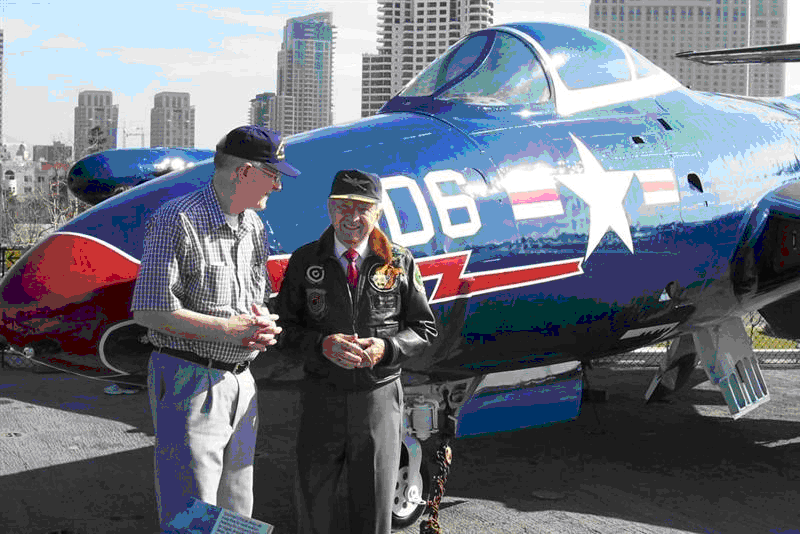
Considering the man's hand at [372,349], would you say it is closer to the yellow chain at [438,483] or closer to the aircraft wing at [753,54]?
the yellow chain at [438,483]

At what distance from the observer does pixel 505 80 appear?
570 cm

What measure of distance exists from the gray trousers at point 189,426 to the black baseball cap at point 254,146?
0.81 metres

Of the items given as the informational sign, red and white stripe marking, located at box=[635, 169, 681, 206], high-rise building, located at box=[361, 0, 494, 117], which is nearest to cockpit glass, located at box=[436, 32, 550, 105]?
red and white stripe marking, located at box=[635, 169, 681, 206]

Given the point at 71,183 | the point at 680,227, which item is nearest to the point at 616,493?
the point at 680,227

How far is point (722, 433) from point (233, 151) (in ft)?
22.6

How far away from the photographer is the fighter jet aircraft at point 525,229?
430 centimetres

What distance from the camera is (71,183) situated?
9.02m

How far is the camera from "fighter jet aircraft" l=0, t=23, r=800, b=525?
430cm

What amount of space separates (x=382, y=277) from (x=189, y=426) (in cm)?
104

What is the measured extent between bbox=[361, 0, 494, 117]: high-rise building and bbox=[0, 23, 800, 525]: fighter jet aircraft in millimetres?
118659

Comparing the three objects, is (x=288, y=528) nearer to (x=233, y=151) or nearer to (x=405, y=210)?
(x=405, y=210)

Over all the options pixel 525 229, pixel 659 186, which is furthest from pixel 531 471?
pixel 525 229

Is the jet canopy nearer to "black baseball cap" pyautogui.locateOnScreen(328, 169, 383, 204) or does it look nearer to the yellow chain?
"black baseball cap" pyautogui.locateOnScreen(328, 169, 383, 204)

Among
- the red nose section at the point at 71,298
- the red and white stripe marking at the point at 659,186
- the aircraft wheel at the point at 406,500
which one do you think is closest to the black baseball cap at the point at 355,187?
the red nose section at the point at 71,298
